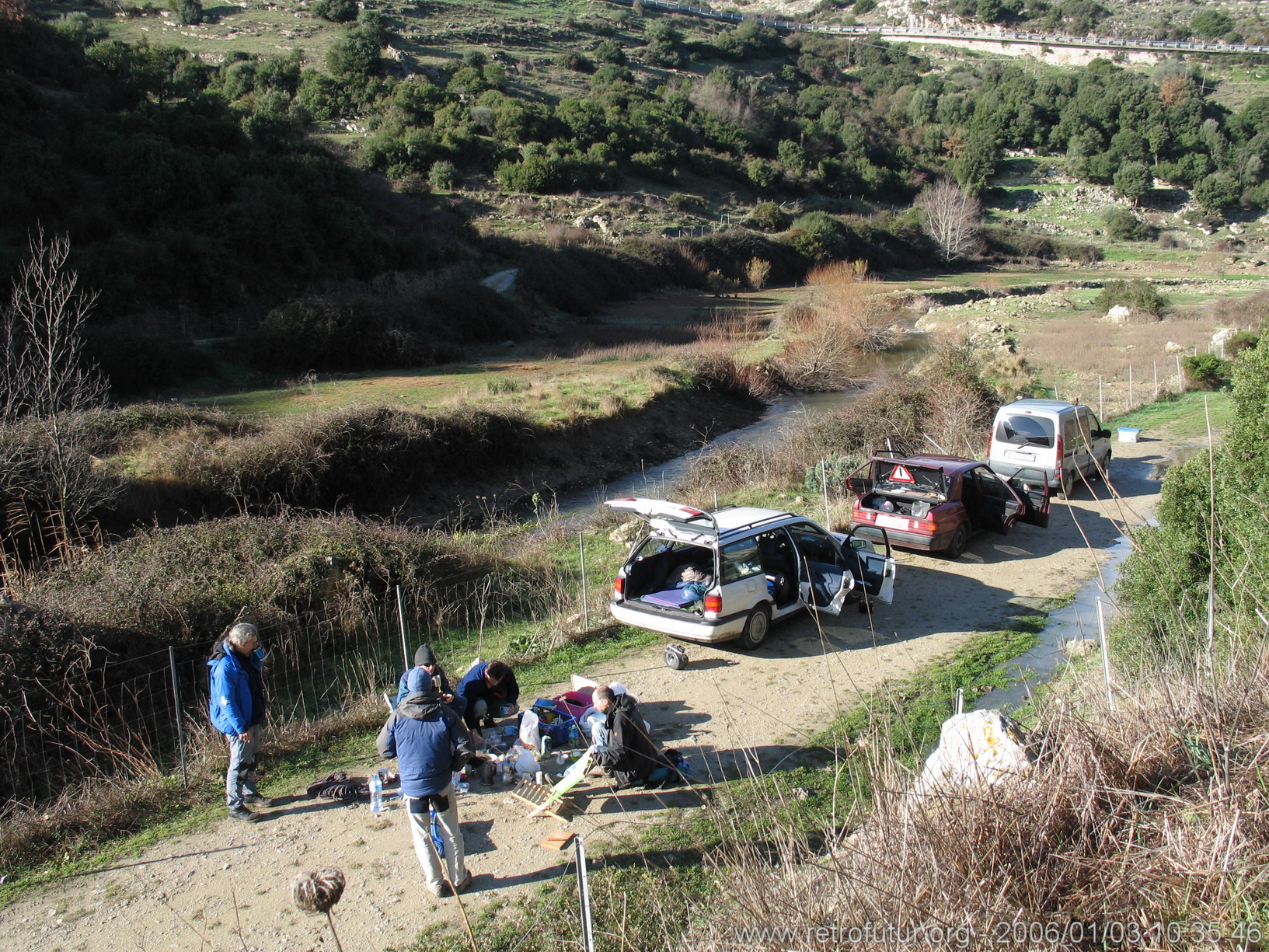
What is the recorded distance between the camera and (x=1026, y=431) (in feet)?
55.5

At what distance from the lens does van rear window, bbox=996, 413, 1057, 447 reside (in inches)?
649

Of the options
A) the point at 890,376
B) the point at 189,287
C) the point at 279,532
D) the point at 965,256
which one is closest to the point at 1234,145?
the point at 965,256

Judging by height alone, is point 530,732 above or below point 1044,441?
below

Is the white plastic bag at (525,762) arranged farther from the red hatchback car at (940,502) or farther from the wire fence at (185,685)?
the red hatchback car at (940,502)

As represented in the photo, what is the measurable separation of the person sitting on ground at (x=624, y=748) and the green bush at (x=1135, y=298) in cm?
4284

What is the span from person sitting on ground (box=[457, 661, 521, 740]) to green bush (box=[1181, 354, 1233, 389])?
26.7m

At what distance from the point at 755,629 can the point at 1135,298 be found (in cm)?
4072

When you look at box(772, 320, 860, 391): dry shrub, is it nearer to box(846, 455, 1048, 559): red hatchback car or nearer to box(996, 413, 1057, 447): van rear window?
box(996, 413, 1057, 447): van rear window

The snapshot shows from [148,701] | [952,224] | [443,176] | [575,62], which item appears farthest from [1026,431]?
[575,62]

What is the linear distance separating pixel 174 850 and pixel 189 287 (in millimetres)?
30890

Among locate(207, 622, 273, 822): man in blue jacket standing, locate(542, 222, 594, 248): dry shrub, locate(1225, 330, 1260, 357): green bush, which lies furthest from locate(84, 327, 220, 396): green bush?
locate(1225, 330, 1260, 357): green bush

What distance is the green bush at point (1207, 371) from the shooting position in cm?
2714

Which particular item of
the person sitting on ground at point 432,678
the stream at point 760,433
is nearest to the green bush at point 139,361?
the stream at point 760,433

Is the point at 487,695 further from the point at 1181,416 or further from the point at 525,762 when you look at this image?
the point at 1181,416
